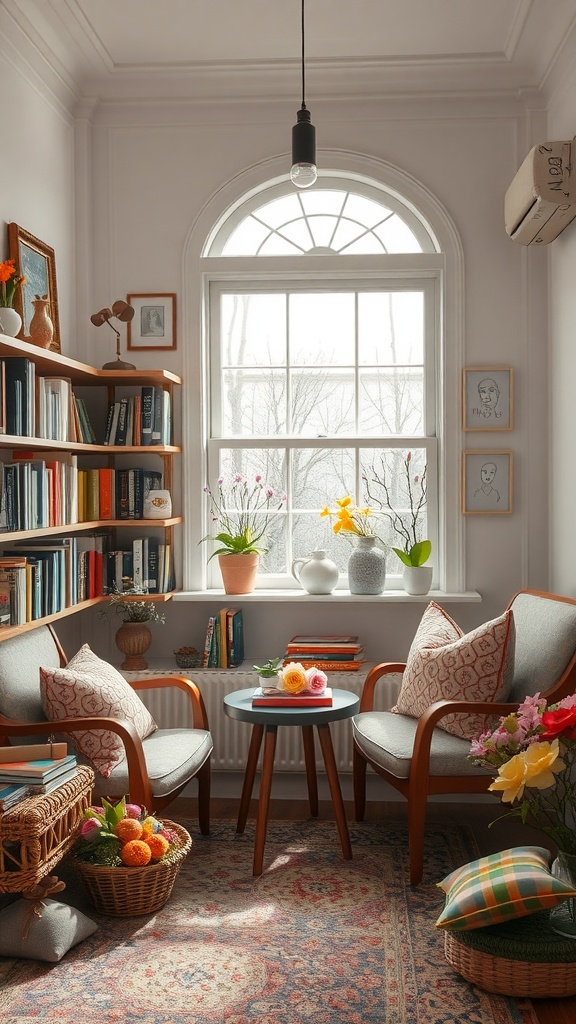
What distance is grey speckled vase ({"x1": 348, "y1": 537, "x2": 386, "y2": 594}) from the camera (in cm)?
407

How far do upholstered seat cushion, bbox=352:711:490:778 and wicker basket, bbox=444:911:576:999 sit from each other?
67 cm

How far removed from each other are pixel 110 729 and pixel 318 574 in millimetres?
1411

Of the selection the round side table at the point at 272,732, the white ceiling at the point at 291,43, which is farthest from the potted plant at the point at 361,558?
the white ceiling at the point at 291,43

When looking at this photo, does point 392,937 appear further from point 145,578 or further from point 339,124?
point 339,124

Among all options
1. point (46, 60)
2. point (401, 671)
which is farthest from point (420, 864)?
point (46, 60)

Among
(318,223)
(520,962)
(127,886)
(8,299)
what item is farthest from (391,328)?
(520,962)

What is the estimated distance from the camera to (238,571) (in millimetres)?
4102

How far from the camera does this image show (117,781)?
3.01 meters

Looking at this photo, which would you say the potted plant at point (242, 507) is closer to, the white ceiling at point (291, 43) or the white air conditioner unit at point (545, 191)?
the white air conditioner unit at point (545, 191)

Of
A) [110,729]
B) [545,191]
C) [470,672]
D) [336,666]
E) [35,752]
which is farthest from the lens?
[336,666]

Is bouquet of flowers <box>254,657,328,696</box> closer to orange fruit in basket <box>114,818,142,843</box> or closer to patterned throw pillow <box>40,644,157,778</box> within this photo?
patterned throw pillow <box>40,644,157,778</box>

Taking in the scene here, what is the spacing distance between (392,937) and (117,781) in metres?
1.02

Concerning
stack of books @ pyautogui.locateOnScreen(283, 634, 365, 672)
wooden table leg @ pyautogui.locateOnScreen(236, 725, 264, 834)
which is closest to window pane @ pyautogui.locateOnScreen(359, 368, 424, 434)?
stack of books @ pyautogui.locateOnScreen(283, 634, 365, 672)

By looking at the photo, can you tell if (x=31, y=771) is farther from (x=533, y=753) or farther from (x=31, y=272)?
(x=31, y=272)
